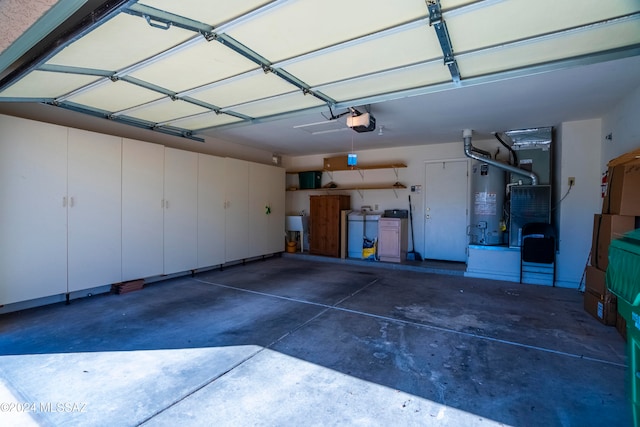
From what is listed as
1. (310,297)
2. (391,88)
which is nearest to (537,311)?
(310,297)

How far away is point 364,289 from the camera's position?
4609 mm

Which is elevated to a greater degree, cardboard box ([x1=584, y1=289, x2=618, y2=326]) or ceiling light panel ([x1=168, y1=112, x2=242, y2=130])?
ceiling light panel ([x1=168, y1=112, x2=242, y2=130])

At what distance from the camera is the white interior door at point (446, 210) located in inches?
246

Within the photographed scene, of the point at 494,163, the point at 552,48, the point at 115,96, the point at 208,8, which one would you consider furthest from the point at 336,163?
the point at 208,8

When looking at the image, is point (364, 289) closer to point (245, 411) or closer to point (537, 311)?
point (537, 311)

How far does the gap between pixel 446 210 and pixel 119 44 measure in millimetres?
6115

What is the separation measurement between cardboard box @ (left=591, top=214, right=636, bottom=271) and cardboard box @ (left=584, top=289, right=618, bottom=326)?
0.34m

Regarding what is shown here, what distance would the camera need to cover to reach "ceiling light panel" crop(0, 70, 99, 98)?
2660 mm

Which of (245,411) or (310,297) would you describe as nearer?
(245,411)

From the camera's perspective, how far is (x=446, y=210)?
21.0 feet

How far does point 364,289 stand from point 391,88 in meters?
2.95

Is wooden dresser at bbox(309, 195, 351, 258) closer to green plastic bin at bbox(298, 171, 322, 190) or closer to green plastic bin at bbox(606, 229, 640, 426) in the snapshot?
green plastic bin at bbox(298, 171, 322, 190)

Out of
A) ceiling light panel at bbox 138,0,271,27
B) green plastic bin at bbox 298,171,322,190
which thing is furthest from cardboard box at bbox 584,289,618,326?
green plastic bin at bbox 298,171,322,190

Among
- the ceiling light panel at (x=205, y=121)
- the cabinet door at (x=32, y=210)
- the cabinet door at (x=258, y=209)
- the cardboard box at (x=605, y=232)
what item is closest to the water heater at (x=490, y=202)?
the cardboard box at (x=605, y=232)
